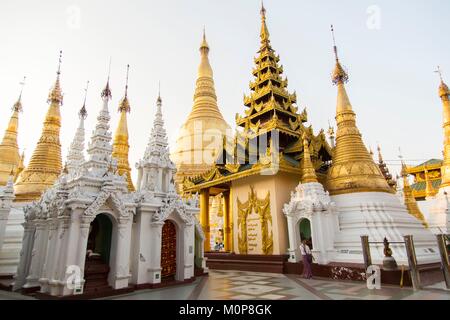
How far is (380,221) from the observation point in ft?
35.3

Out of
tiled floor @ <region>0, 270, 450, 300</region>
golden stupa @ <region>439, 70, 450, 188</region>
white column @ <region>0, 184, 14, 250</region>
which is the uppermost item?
golden stupa @ <region>439, 70, 450, 188</region>

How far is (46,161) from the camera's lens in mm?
14852

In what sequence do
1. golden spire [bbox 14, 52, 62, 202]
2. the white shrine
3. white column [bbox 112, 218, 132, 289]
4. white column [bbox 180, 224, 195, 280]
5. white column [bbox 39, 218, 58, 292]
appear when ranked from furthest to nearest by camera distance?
1. golden spire [bbox 14, 52, 62, 202]
2. white column [bbox 180, 224, 195, 280]
3. white column [bbox 112, 218, 132, 289]
4. white column [bbox 39, 218, 58, 292]
5. the white shrine

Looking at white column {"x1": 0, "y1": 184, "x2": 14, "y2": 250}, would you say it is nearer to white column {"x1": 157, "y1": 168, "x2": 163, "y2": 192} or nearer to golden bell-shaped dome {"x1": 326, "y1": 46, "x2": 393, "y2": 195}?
white column {"x1": 157, "y1": 168, "x2": 163, "y2": 192}

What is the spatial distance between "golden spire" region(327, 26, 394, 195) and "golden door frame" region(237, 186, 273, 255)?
10.1 ft

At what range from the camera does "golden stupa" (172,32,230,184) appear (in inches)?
1051

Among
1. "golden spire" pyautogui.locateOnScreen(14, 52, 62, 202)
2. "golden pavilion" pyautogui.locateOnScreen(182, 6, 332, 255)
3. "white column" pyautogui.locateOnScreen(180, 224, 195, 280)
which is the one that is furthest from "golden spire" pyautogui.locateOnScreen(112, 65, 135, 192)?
"white column" pyautogui.locateOnScreen(180, 224, 195, 280)

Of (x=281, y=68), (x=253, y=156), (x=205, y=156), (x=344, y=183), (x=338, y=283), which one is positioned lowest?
(x=338, y=283)

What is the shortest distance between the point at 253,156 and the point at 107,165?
8317 millimetres

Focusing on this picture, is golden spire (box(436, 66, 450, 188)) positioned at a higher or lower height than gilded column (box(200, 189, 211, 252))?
higher

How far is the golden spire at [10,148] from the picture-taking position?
57.9ft

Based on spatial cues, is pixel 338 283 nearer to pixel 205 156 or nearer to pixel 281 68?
pixel 281 68

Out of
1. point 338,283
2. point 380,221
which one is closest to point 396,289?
point 338,283

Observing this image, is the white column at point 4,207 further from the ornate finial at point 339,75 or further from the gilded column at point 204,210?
the ornate finial at point 339,75
